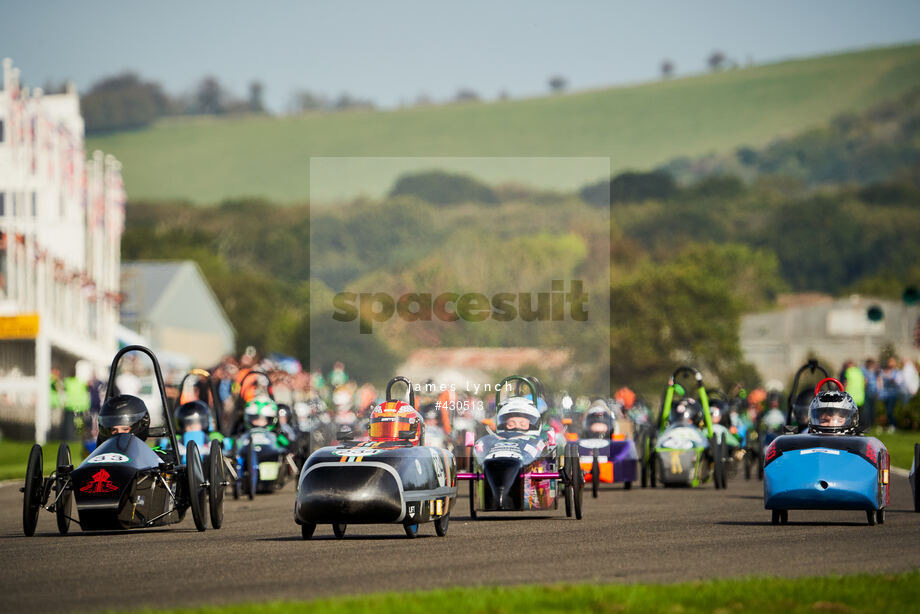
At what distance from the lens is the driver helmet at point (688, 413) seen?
29797 millimetres

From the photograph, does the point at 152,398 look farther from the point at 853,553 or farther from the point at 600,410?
the point at 853,553

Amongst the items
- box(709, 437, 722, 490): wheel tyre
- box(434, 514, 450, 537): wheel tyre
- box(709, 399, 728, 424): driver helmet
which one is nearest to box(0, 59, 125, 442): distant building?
box(709, 399, 728, 424): driver helmet

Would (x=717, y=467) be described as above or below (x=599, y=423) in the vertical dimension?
below

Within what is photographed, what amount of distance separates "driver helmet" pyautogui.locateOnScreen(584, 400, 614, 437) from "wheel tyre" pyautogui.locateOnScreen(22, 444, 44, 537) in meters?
11.7

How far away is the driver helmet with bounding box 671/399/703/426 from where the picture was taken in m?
29.8

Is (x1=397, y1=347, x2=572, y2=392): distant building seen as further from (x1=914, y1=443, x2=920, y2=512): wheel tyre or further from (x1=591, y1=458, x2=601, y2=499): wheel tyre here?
(x1=914, y1=443, x2=920, y2=512): wheel tyre

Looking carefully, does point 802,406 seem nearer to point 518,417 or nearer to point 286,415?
point 518,417

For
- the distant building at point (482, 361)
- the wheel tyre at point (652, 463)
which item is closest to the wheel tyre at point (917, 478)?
the wheel tyre at point (652, 463)

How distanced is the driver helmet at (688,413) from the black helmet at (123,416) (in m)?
12.5

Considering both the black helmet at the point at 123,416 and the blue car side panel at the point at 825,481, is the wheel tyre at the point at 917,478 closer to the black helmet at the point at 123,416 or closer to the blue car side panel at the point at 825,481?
the blue car side panel at the point at 825,481

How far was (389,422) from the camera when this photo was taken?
19547mm

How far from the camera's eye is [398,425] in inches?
769

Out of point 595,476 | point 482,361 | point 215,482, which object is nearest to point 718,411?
point 595,476

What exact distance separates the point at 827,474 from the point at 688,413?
10.8m
